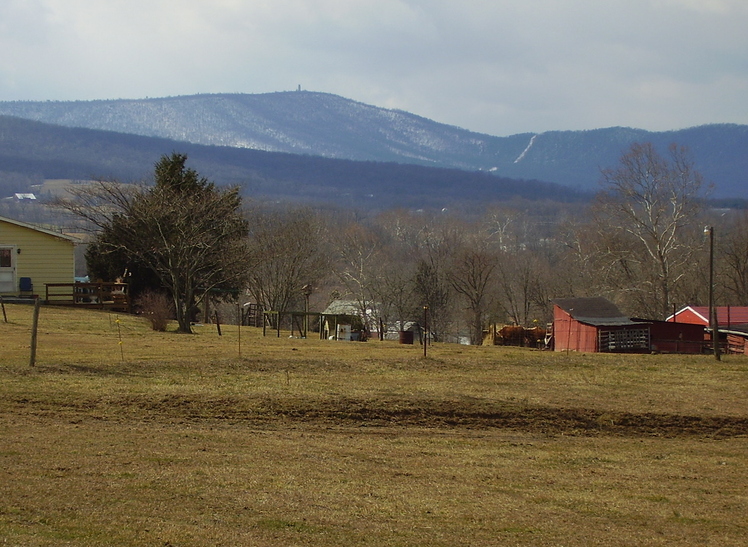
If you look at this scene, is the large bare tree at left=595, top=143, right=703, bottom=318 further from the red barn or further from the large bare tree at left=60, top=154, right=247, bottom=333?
the large bare tree at left=60, top=154, right=247, bottom=333

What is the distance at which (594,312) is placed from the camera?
44062 mm

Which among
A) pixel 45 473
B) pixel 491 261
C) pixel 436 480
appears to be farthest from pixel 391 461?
pixel 491 261

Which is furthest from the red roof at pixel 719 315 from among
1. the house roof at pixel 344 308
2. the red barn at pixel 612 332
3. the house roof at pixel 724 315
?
the house roof at pixel 344 308

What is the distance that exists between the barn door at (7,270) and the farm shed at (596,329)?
93.2ft

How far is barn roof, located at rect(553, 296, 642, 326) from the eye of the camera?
42.9m

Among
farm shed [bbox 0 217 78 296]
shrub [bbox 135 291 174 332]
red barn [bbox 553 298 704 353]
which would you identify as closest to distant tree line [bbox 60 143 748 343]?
shrub [bbox 135 291 174 332]

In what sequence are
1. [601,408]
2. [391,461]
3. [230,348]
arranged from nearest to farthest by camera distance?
[391,461] < [601,408] < [230,348]

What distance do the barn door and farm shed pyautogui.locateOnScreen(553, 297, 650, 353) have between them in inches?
1118

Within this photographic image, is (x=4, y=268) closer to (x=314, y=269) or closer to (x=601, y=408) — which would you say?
(x=314, y=269)

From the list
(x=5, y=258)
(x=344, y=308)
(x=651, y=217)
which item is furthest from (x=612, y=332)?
(x=344, y=308)

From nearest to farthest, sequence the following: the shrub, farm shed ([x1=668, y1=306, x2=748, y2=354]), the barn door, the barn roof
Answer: the shrub, farm shed ([x1=668, y1=306, x2=748, y2=354]), the barn roof, the barn door

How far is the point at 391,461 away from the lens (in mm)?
14297

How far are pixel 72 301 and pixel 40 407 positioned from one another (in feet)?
97.7

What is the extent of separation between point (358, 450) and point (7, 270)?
3593cm
